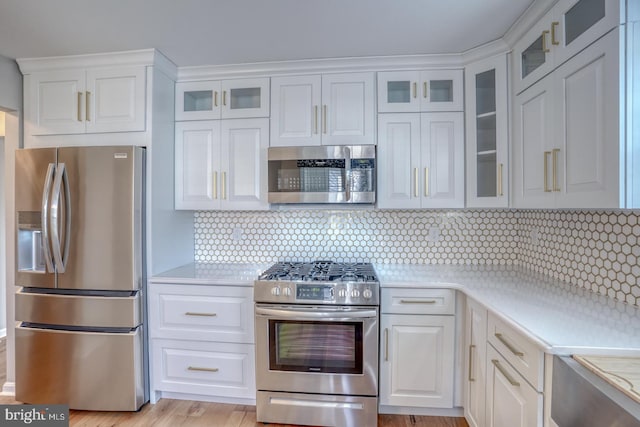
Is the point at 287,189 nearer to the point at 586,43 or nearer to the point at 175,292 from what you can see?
the point at 175,292

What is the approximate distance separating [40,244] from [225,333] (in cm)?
146

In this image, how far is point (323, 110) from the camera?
7.51 ft

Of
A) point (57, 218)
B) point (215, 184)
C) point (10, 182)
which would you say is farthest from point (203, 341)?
point (10, 182)

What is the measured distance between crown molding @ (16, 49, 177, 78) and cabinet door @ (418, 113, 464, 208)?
1947 millimetres

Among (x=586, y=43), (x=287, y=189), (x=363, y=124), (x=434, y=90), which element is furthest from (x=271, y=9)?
(x=586, y=43)

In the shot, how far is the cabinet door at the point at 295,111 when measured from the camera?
7.54 feet

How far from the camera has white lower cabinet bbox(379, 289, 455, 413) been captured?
1.97 m

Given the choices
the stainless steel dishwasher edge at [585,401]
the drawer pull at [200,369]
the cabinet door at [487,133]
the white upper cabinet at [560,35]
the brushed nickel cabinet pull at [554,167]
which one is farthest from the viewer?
the drawer pull at [200,369]

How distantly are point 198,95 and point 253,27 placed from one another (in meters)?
0.87

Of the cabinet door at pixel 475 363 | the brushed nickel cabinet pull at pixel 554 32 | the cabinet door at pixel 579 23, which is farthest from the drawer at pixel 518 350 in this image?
the brushed nickel cabinet pull at pixel 554 32

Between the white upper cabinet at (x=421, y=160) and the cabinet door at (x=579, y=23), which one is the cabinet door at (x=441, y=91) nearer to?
the white upper cabinet at (x=421, y=160)

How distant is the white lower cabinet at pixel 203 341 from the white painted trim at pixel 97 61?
1.59 metres

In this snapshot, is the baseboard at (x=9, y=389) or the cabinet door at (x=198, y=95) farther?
the cabinet door at (x=198, y=95)

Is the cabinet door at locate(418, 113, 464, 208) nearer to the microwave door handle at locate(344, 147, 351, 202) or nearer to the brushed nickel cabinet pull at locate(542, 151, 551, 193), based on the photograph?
the microwave door handle at locate(344, 147, 351, 202)
